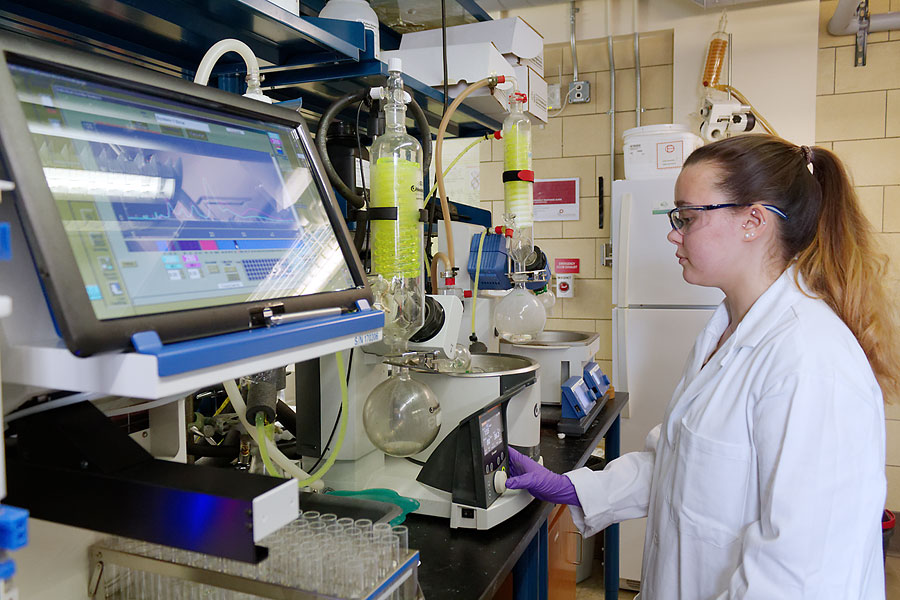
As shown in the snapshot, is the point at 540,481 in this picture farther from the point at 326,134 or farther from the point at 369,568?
the point at 326,134

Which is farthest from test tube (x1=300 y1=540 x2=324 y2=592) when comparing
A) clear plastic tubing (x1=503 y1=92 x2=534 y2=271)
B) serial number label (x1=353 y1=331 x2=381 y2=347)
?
clear plastic tubing (x1=503 y1=92 x2=534 y2=271)

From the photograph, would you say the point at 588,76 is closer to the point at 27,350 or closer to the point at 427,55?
the point at 427,55

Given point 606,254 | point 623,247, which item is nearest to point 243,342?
point 623,247

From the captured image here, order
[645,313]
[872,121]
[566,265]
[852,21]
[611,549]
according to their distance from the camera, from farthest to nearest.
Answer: [566,265] → [872,121] → [852,21] → [645,313] → [611,549]

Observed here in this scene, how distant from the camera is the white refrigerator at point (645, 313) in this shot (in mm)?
3025

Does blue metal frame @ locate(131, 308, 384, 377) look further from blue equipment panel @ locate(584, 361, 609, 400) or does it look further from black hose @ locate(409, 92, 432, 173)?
blue equipment panel @ locate(584, 361, 609, 400)

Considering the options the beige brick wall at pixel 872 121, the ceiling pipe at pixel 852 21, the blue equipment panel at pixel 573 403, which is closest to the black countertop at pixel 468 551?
the blue equipment panel at pixel 573 403

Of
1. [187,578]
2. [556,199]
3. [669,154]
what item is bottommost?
[187,578]

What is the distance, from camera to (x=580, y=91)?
3807 mm

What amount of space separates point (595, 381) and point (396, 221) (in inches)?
50.5

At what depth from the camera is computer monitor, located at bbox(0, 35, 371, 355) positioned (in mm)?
544

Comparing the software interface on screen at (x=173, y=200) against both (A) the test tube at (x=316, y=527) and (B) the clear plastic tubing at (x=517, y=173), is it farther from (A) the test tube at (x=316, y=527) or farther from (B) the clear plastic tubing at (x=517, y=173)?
(B) the clear plastic tubing at (x=517, y=173)

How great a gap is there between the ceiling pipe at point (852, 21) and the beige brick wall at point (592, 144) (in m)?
0.81

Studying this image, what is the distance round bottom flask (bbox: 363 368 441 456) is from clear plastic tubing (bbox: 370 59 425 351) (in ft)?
0.30
